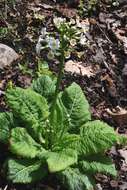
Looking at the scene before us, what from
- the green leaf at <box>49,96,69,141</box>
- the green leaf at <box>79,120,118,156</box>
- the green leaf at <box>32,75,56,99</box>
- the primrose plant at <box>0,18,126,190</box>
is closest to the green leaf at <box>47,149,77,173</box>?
the primrose plant at <box>0,18,126,190</box>

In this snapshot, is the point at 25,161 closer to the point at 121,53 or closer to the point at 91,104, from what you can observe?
the point at 91,104

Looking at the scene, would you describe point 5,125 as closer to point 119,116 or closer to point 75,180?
point 75,180

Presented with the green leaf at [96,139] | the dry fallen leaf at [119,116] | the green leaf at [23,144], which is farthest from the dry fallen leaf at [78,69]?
the green leaf at [23,144]

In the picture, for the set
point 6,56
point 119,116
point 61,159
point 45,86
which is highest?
point 45,86

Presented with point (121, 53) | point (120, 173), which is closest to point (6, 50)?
point (121, 53)

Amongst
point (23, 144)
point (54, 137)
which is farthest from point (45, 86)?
point (23, 144)

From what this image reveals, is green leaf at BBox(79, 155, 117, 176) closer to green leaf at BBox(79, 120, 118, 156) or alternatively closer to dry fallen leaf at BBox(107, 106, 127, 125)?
green leaf at BBox(79, 120, 118, 156)
